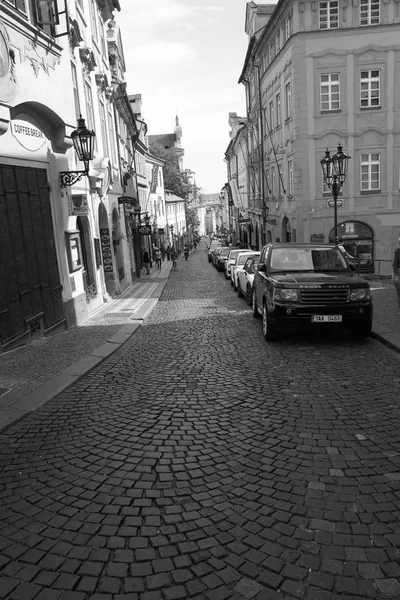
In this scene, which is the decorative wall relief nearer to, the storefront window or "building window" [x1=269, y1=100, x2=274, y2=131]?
the storefront window

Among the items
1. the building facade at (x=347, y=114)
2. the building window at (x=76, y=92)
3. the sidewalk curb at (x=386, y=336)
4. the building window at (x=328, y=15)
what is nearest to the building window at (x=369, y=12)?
the building facade at (x=347, y=114)

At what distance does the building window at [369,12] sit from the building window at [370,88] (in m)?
2.55

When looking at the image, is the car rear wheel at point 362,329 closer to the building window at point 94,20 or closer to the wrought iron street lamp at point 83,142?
the wrought iron street lamp at point 83,142

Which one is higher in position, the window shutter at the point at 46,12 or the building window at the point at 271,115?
the building window at the point at 271,115

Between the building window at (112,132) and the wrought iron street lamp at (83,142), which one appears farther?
the building window at (112,132)

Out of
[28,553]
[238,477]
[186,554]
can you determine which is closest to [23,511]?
[28,553]

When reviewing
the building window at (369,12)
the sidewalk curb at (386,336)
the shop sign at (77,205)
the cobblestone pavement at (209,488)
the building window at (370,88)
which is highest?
the building window at (369,12)

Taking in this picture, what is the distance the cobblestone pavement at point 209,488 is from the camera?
2914 mm

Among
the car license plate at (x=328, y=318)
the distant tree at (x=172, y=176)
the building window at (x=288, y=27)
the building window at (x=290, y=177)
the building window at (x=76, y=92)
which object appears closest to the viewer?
the car license plate at (x=328, y=318)

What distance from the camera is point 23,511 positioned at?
3717 mm

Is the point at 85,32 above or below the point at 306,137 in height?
above

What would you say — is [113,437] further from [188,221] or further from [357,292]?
[188,221]

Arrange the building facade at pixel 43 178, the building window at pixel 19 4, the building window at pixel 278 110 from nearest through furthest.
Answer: the building facade at pixel 43 178 < the building window at pixel 19 4 < the building window at pixel 278 110

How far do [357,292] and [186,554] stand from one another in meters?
6.61
